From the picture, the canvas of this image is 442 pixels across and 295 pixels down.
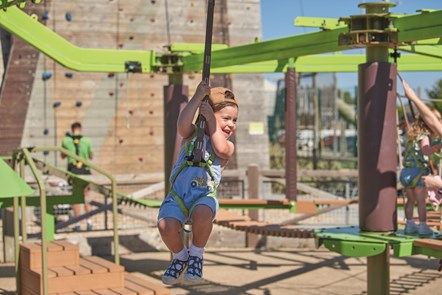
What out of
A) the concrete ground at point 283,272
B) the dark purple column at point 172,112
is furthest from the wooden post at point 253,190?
the dark purple column at point 172,112

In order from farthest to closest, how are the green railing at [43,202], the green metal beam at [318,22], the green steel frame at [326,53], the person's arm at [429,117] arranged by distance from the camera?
1. the green metal beam at [318,22]
2. the green railing at [43,202]
3. the person's arm at [429,117]
4. the green steel frame at [326,53]

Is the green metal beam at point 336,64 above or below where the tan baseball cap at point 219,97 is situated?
above

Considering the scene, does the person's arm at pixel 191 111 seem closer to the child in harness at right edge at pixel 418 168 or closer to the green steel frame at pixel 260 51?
the green steel frame at pixel 260 51

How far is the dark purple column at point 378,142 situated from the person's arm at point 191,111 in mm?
3165

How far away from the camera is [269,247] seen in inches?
541

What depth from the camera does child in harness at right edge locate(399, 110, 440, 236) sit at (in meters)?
8.28

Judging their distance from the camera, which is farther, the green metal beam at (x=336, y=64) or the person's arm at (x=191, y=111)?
the green metal beam at (x=336, y=64)

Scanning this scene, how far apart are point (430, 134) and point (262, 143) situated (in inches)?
385

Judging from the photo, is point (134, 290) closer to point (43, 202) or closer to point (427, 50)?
point (43, 202)

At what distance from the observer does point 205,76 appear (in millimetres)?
4562

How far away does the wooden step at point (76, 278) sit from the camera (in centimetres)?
854

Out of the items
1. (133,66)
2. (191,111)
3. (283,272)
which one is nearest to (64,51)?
(133,66)

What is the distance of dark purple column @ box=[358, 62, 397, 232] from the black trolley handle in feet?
10.5

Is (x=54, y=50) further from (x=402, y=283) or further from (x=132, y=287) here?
(x=402, y=283)
